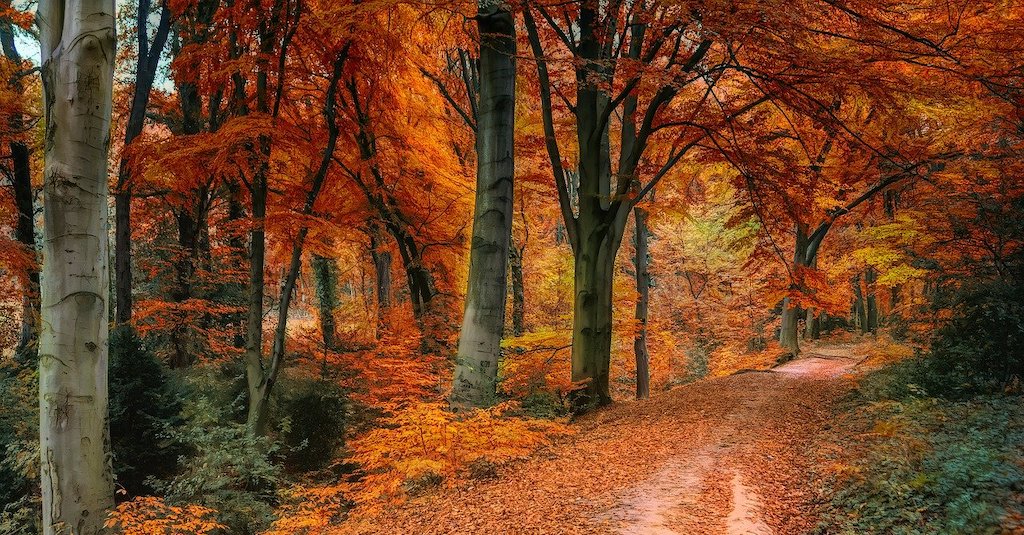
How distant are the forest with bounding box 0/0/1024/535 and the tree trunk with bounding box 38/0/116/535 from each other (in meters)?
0.02

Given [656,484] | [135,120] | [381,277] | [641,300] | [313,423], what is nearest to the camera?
[656,484]

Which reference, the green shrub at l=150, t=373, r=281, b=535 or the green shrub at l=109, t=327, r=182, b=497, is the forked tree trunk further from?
the green shrub at l=109, t=327, r=182, b=497

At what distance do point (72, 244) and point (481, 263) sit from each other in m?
3.96

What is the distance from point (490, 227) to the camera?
6.61 metres

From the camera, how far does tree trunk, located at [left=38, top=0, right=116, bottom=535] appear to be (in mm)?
4098

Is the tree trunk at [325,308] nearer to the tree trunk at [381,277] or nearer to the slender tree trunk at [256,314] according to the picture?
the tree trunk at [381,277]

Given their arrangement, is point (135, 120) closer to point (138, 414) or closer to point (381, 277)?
point (138, 414)

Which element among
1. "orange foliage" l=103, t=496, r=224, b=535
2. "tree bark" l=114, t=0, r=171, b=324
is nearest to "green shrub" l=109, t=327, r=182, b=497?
"tree bark" l=114, t=0, r=171, b=324

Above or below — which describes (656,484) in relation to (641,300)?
below

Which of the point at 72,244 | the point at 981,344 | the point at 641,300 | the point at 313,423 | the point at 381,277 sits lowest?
the point at 313,423

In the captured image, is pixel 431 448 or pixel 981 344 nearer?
pixel 431 448

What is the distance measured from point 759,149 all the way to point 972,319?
408 centimetres

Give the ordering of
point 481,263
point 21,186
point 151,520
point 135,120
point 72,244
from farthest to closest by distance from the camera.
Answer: point 21,186 → point 135,120 → point 481,263 → point 151,520 → point 72,244

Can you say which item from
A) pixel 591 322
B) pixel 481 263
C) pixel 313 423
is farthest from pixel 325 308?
pixel 481 263
